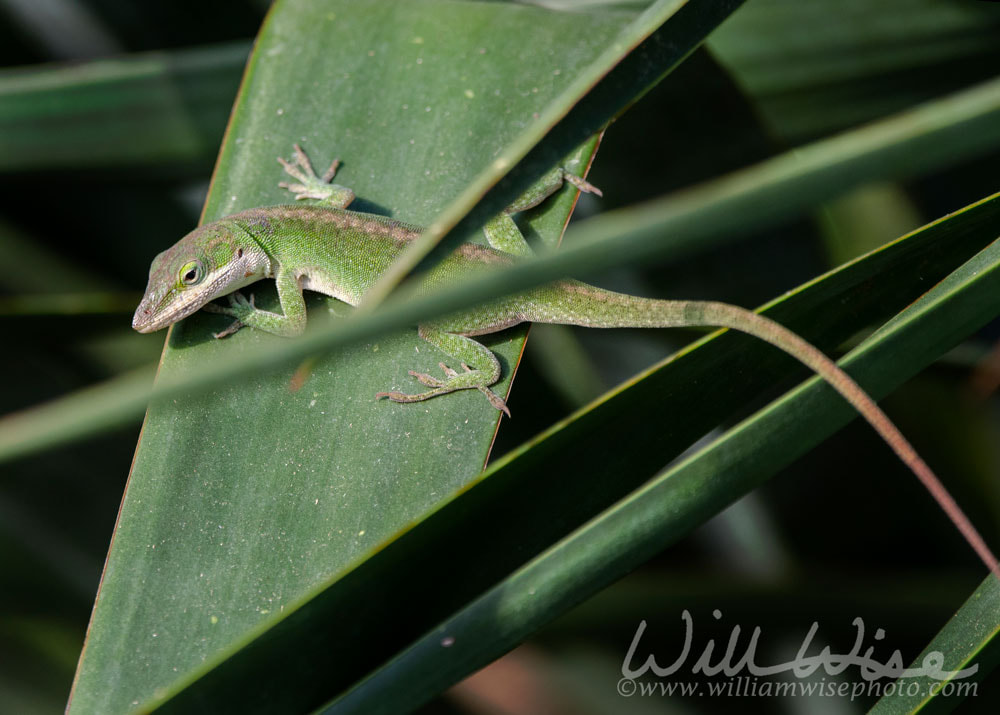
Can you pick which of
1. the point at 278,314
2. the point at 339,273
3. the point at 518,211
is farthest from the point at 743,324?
the point at 278,314

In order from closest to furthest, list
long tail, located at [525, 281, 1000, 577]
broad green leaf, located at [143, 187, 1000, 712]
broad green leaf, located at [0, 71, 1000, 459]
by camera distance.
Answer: broad green leaf, located at [0, 71, 1000, 459], broad green leaf, located at [143, 187, 1000, 712], long tail, located at [525, 281, 1000, 577]

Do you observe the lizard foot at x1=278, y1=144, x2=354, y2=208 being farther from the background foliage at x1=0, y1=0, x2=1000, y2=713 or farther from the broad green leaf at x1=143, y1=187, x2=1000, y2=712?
the broad green leaf at x1=143, y1=187, x2=1000, y2=712

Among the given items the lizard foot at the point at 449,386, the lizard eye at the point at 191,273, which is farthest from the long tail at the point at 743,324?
the lizard eye at the point at 191,273

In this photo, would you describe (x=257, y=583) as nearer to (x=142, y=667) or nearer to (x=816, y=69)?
(x=142, y=667)

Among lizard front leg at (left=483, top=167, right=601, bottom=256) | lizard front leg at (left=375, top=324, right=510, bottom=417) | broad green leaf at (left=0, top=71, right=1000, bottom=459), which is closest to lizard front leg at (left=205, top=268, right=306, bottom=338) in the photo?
lizard front leg at (left=375, top=324, right=510, bottom=417)

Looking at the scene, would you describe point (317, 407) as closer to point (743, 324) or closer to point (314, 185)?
point (314, 185)

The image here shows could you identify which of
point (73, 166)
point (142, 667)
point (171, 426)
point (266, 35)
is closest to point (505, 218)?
point (266, 35)
